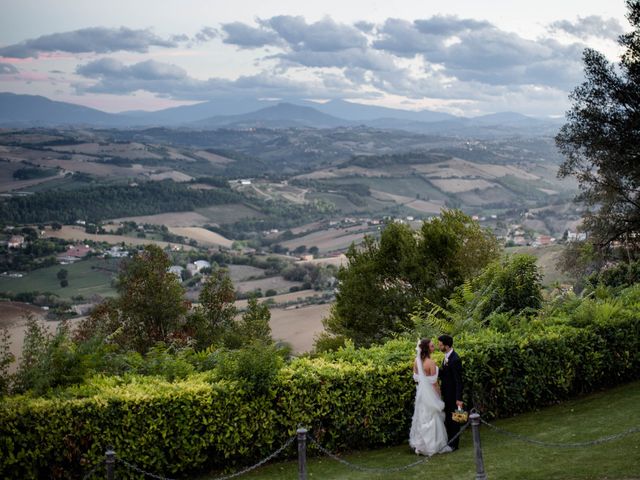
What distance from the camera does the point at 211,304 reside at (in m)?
33.1

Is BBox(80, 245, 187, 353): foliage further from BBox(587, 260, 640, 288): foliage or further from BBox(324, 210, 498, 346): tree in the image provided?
BBox(587, 260, 640, 288): foliage

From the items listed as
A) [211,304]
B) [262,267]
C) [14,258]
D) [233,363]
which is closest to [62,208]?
[14,258]

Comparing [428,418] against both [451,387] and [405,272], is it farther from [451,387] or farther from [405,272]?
[405,272]

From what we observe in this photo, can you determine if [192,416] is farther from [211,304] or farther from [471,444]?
[211,304]

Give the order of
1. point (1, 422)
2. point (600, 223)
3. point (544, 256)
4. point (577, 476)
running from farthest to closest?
point (544, 256) < point (600, 223) < point (1, 422) < point (577, 476)

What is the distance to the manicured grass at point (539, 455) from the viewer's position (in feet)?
28.4

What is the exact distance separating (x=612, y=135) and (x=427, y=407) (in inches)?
793

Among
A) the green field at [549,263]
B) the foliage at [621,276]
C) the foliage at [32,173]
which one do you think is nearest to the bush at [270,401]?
the foliage at [621,276]

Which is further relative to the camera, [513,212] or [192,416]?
[513,212]

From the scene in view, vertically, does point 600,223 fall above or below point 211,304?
above

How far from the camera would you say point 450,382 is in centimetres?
1045

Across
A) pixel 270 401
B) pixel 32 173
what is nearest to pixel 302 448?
pixel 270 401

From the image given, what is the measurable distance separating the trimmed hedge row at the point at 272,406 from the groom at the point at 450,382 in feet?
2.21

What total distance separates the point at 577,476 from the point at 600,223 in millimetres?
26347
